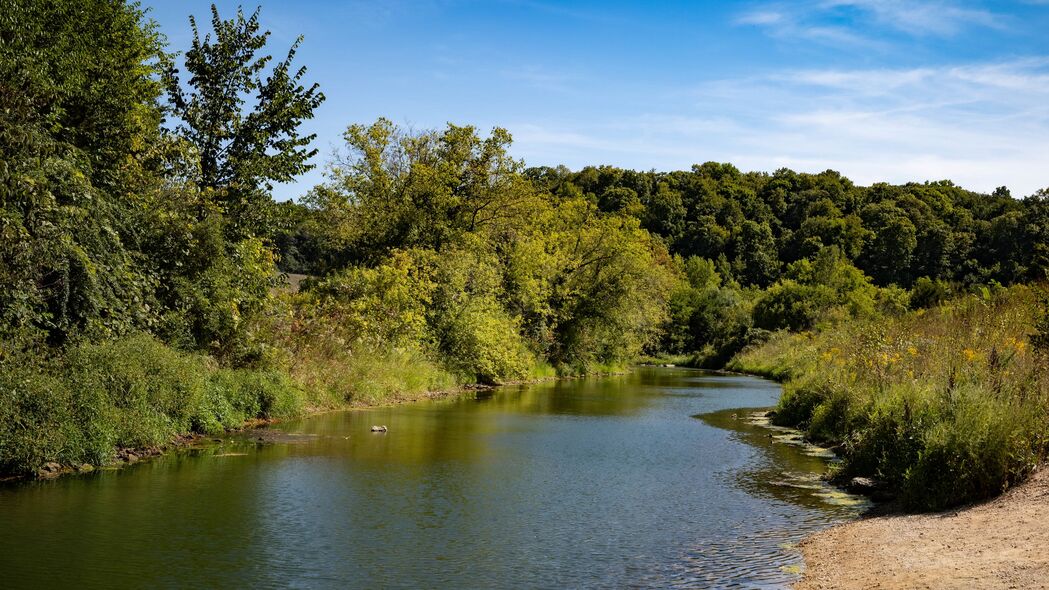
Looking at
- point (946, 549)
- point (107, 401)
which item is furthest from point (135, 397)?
point (946, 549)

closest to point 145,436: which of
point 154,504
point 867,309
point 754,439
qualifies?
point 154,504

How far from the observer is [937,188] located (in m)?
104

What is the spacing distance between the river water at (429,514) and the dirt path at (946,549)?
66 centimetres

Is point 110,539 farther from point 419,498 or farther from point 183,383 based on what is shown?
point 183,383

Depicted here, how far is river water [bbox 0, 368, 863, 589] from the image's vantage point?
422 inches

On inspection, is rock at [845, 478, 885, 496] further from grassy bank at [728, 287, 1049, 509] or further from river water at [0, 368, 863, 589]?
river water at [0, 368, 863, 589]

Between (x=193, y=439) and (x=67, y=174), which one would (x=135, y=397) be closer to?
(x=193, y=439)

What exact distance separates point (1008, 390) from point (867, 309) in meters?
53.1

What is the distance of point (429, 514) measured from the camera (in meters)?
14.1

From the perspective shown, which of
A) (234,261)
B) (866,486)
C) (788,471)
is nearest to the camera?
(866,486)

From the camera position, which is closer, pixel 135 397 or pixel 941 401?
pixel 941 401

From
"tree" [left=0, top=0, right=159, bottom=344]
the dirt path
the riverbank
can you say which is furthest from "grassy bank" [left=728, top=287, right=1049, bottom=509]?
"tree" [left=0, top=0, right=159, bottom=344]

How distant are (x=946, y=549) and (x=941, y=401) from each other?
5219 millimetres

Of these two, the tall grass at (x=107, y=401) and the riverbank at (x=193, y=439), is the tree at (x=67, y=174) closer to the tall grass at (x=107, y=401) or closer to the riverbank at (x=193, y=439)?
the tall grass at (x=107, y=401)
